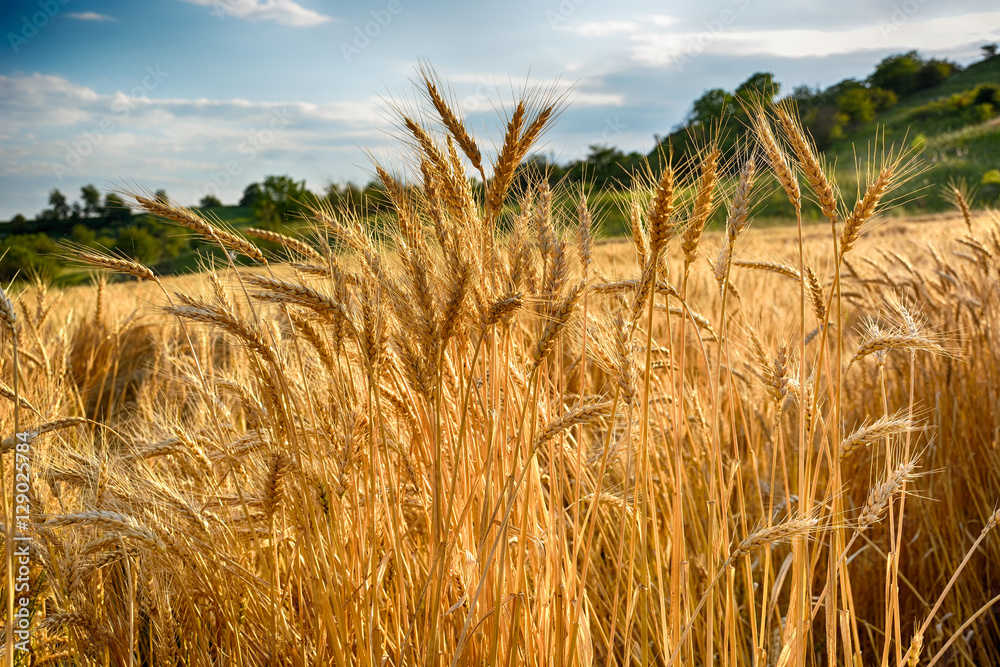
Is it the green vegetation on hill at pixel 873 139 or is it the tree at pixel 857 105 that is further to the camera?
the tree at pixel 857 105

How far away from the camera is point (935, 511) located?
8.32 ft

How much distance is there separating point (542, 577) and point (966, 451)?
2524mm

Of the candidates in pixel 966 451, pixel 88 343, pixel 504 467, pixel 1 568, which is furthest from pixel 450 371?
pixel 88 343

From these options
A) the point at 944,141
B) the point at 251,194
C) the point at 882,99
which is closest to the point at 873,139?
the point at 944,141

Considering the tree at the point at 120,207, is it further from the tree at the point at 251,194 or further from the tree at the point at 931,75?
the tree at the point at 931,75

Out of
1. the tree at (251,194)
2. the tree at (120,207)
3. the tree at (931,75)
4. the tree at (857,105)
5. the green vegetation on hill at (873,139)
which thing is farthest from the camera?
the tree at (931,75)

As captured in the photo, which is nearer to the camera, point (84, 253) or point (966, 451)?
point (84, 253)

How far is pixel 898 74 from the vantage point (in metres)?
56.8

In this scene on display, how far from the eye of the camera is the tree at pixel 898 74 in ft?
185

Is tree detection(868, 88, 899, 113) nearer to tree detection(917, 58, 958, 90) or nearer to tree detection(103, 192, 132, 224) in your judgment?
tree detection(917, 58, 958, 90)

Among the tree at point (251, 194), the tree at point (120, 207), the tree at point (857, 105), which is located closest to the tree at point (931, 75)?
the tree at point (857, 105)

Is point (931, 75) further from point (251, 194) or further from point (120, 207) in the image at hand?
point (120, 207)

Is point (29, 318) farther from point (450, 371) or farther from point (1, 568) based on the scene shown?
point (450, 371)

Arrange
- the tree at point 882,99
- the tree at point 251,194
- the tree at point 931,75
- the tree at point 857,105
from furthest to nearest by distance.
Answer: the tree at point 931,75 → the tree at point 882,99 → the tree at point 857,105 → the tree at point 251,194
